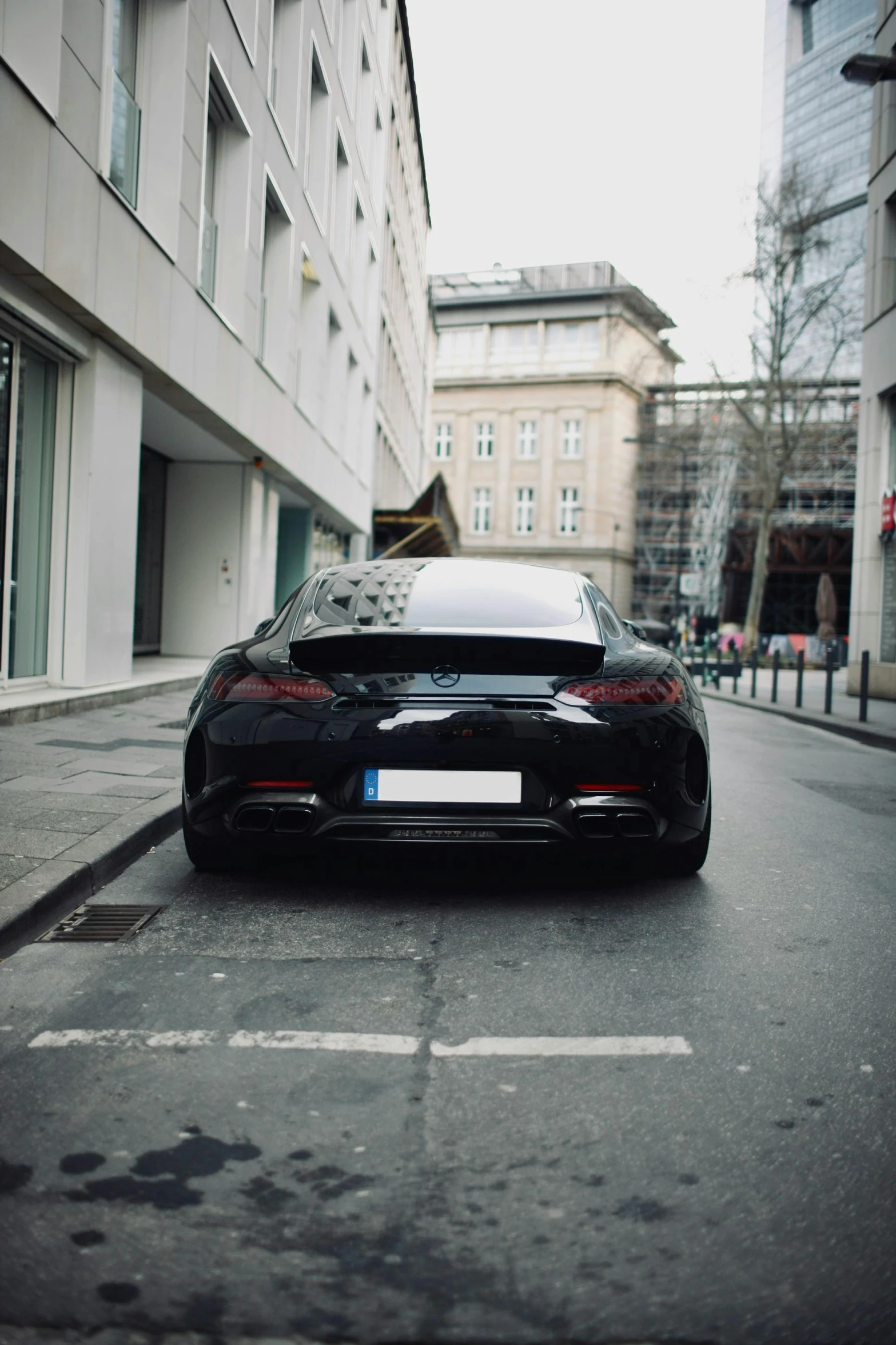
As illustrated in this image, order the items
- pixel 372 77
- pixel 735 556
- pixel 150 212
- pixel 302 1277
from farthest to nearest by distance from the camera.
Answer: pixel 735 556
pixel 372 77
pixel 150 212
pixel 302 1277

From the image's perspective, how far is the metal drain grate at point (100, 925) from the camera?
379cm

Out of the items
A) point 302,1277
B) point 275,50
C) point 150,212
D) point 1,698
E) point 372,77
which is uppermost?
point 372,77

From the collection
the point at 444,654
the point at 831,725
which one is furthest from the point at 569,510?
the point at 444,654

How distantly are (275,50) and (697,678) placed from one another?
1763cm

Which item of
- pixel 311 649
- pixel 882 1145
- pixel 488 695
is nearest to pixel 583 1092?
pixel 882 1145

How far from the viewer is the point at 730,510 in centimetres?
6488

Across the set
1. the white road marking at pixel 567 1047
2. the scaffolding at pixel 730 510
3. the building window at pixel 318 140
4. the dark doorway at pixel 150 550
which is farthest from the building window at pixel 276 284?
the scaffolding at pixel 730 510

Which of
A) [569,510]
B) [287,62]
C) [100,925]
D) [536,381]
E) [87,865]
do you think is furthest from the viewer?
[536,381]

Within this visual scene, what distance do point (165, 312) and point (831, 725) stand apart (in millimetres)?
9071

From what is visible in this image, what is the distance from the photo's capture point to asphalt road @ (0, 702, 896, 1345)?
1.81m

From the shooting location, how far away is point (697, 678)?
29.3m

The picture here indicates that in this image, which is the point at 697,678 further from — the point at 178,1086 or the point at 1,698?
the point at 178,1086

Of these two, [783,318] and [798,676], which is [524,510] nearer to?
[783,318]

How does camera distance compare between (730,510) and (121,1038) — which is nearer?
(121,1038)
